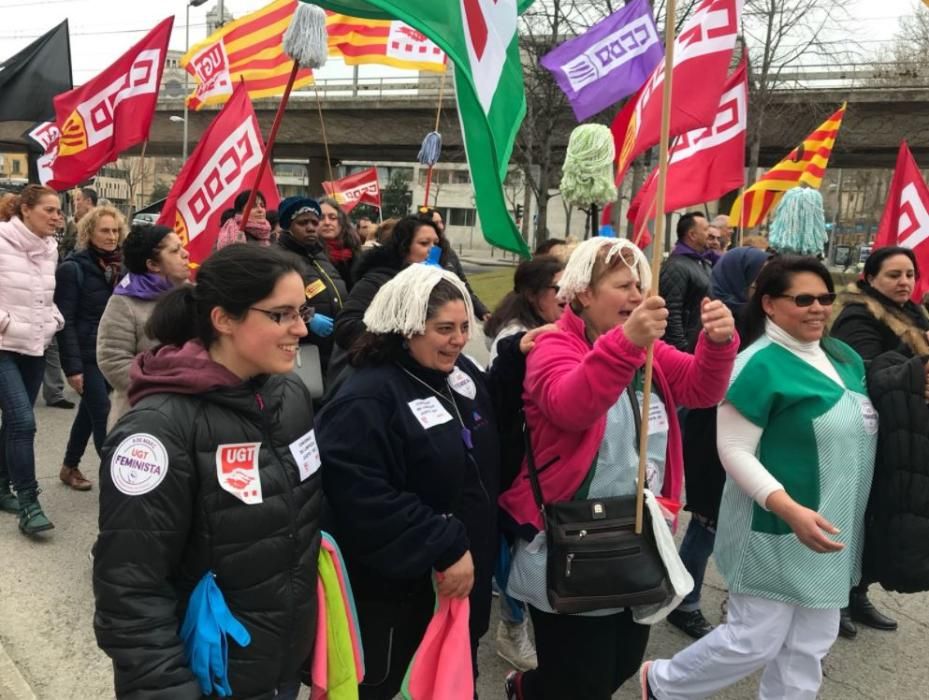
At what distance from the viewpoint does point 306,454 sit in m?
2.04

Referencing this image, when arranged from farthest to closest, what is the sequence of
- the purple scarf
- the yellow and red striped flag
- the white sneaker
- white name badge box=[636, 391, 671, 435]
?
the yellow and red striped flag
the purple scarf
the white sneaker
white name badge box=[636, 391, 671, 435]

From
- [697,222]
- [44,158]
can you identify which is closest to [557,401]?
[697,222]

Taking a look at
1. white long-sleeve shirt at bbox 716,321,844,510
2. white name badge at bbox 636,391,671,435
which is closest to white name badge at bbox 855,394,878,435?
white long-sleeve shirt at bbox 716,321,844,510

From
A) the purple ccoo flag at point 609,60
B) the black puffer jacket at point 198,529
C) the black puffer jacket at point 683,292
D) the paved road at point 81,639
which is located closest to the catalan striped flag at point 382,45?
the purple ccoo flag at point 609,60

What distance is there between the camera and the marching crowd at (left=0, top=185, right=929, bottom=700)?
1.80 meters

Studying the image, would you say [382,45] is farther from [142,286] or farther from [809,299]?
[809,299]

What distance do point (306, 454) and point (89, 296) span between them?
3300mm

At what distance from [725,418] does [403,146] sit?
28.4 meters

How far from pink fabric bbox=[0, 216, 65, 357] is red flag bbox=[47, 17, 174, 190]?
1.65 m

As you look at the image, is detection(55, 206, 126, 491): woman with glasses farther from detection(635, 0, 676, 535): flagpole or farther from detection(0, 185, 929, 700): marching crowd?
detection(635, 0, 676, 535): flagpole

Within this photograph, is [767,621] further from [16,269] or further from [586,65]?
[16,269]

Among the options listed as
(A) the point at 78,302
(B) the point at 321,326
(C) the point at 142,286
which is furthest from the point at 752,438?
(A) the point at 78,302

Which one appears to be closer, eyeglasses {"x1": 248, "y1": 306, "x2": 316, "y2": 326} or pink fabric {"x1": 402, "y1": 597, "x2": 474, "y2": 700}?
eyeglasses {"x1": 248, "y1": 306, "x2": 316, "y2": 326}

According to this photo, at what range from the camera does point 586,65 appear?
5359 millimetres
